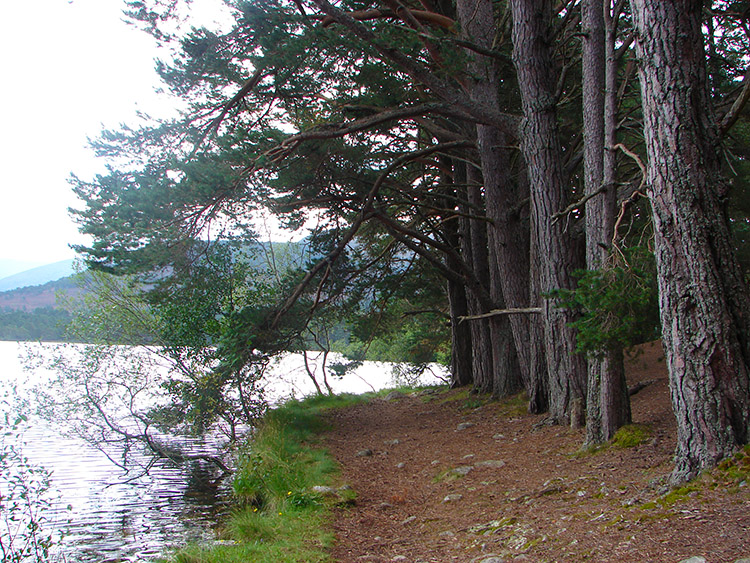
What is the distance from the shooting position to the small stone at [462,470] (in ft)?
19.3

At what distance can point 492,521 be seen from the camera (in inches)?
160

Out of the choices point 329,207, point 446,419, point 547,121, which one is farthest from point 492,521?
point 329,207

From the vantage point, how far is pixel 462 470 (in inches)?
235

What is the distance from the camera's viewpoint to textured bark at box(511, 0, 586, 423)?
6.68m

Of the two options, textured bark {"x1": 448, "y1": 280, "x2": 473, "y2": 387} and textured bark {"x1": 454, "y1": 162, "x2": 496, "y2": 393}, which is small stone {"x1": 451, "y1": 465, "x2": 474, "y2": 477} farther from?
textured bark {"x1": 448, "y1": 280, "x2": 473, "y2": 387}

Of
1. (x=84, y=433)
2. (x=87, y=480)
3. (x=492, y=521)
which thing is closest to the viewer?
(x=492, y=521)

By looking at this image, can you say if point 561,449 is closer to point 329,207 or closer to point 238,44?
point 329,207

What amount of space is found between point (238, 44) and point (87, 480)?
293 inches

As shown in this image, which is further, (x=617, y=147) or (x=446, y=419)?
(x=446, y=419)

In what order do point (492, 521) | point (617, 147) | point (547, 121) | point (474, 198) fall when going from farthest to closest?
point (474, 198) < point (547, 121) < point (617, 147) < point (492, 521)

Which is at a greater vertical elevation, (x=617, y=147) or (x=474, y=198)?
(x=474, y=198)

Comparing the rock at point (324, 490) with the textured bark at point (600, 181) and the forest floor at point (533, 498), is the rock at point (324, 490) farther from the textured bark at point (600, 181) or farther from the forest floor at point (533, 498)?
the textured bark at point (600, 181)

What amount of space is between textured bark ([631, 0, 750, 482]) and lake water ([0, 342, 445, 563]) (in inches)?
176

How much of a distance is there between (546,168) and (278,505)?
4942 millimetres
